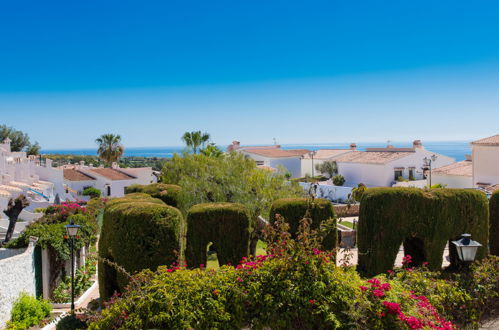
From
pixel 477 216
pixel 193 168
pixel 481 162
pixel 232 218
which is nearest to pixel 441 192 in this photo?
pixel 477 216

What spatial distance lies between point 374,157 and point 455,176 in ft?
39.5

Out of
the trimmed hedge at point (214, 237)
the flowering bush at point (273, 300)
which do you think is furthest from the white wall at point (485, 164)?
the flowering bush at point (273, 300)

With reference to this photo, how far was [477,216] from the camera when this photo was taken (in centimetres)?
983

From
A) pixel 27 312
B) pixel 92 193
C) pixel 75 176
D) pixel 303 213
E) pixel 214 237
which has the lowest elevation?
pixel 27 312

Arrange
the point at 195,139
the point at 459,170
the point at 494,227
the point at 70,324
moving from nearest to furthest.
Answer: the point at 70,324 → the point at 494,227 → the point at 459,170 → the point at 195,139

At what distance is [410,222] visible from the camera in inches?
376

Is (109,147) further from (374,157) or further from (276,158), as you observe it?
(374,157)

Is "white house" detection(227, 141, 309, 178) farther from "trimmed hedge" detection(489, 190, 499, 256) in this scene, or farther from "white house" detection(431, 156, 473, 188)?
"trimmed hedge" detection(489, 190, 499, 256)

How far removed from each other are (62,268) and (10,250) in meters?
2.32

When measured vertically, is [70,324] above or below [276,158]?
below

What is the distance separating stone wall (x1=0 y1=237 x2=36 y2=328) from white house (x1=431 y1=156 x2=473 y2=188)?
28.4 m

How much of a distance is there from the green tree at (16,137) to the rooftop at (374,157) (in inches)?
1614

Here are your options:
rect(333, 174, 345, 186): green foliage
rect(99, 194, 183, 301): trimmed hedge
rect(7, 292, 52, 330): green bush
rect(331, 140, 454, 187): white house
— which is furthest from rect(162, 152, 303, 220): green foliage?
rect(333, 174, 345, 186): green foliage

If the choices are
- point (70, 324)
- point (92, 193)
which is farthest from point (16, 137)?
point (70, 324)
